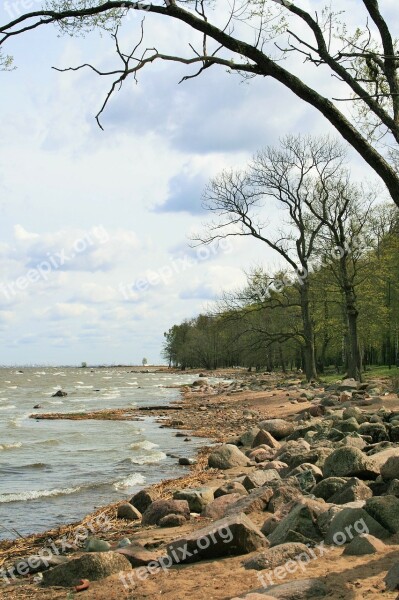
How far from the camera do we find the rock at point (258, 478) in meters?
8.56

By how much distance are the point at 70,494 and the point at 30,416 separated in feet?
55.0

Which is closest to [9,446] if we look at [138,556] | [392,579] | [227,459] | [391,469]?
[227,459]

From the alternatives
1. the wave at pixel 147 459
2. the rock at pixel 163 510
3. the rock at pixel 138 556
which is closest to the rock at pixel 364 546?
the rock at pixel 138 556

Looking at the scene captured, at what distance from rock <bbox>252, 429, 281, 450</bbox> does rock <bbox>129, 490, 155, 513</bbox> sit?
15.6 ft

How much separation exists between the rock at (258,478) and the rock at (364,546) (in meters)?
3.36

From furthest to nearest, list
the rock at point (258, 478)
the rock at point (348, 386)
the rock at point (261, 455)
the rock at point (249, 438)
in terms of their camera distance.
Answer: the rock at point (348, 386) < the rock at point (249, 438) < the rock at point (261, 455) < the rock at point (258, 478)

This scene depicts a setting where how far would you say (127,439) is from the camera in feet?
57.1

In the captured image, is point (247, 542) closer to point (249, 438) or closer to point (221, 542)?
point (221, 542)

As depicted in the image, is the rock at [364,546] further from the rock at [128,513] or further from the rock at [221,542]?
the rock at [128,513]

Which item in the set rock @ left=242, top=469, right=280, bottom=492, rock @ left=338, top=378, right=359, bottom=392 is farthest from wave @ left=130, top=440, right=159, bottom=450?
rock @ left=338, top=378, right=359, bottom=392

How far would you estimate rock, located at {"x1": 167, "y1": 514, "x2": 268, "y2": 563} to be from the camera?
5.60 metres

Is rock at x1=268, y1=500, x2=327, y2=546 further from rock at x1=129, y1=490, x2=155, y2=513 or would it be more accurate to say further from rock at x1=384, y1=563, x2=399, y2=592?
rock at x1=129, y1=490, x2=155, y2=513

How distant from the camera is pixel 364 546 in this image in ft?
16.5

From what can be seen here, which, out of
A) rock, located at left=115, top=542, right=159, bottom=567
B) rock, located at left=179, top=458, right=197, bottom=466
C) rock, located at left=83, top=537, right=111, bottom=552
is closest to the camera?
rock, located at left=115, top=542, right=159, bottom=567
